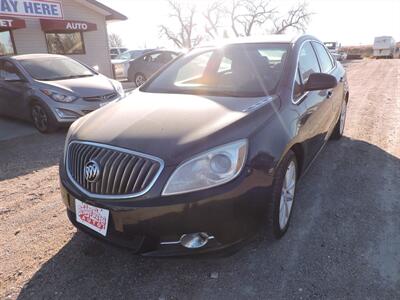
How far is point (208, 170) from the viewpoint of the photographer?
209 cm

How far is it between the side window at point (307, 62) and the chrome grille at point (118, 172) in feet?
6.00

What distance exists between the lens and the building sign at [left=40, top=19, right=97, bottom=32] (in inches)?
489

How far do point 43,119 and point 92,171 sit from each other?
Answer: 4559 mm

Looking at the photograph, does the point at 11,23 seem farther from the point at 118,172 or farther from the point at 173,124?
the point at 118,172

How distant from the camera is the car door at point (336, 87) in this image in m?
4.09

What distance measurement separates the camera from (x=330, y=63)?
15.4ft

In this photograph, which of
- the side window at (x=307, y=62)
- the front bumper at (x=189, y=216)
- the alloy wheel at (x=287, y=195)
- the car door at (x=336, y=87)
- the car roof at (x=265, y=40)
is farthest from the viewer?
the car door at (x=336, y=87)

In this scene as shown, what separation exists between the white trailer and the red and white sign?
→ 4467cm

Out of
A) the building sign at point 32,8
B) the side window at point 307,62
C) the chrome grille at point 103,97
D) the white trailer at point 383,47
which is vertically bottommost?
the white trailer at point 383,47

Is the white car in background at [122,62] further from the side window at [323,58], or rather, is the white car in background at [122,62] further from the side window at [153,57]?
the side window at [323,58]

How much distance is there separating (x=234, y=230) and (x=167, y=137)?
0.74 meters

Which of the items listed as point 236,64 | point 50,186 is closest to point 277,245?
point 236,64

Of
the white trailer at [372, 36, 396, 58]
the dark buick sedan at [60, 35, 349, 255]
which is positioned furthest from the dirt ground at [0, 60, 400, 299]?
the white trailer at [372, 36, 396, 58]

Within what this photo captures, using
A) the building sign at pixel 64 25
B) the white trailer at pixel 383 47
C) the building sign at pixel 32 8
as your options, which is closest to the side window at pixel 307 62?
the building sign at pixel 32 8
